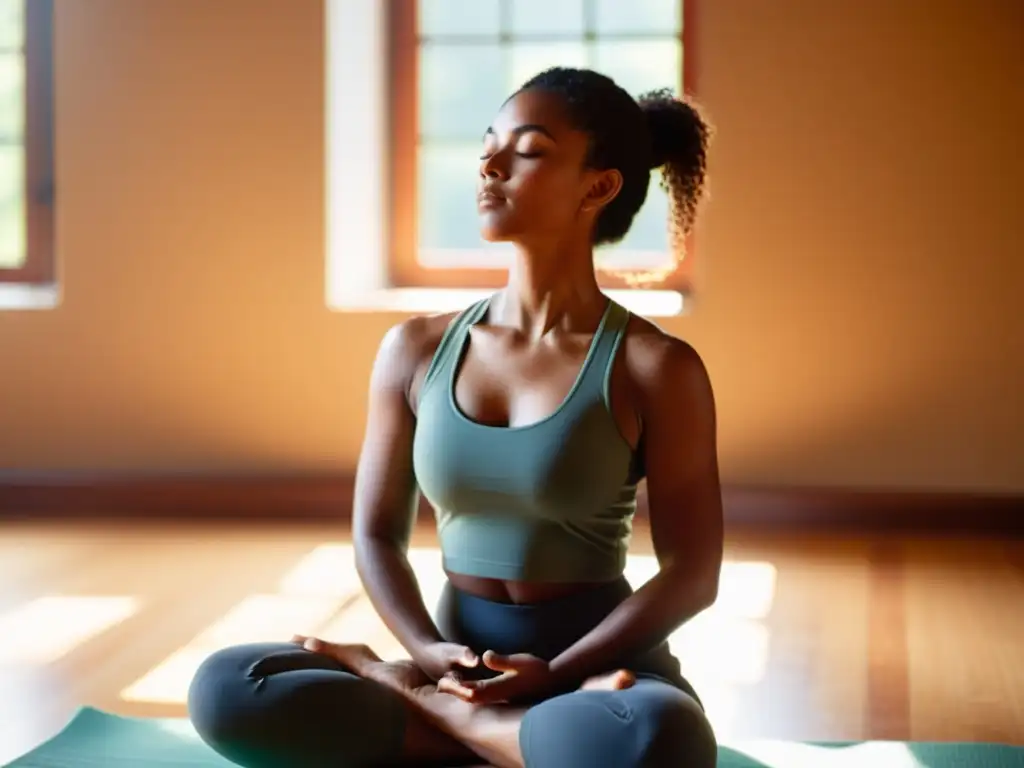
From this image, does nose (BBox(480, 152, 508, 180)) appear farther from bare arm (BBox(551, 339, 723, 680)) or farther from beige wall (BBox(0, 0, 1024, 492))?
beige wall (BBox(0, 0, 1024, 492))

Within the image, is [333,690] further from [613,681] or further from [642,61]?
[642,61]

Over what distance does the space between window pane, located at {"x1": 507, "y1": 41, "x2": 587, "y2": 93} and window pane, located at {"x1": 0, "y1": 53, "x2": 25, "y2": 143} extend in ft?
4.79

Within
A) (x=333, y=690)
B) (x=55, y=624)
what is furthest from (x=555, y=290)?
(x=55, y=624)

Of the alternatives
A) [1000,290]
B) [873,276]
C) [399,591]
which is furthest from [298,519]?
[399,591]

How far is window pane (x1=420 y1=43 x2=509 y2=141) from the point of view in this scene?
4.62 m

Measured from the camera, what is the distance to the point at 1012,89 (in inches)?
164

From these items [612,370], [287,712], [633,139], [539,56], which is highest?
[539,56]

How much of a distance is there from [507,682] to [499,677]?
10mm

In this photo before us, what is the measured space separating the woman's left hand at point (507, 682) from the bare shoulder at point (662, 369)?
319 millimetres

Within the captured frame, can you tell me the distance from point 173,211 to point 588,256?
284cm

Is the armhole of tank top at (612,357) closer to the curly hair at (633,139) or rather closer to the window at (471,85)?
the curly hair at (633,139)

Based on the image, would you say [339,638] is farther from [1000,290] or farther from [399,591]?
[1000,290]

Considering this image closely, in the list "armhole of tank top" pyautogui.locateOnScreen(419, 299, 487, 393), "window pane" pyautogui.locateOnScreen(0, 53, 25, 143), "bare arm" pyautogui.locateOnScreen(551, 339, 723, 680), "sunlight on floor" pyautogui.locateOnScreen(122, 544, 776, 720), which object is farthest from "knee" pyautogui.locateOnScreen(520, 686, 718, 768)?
"window pane" pyautogui.locateOnScreen(0, 53, 25, 143)

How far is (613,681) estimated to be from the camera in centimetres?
166
